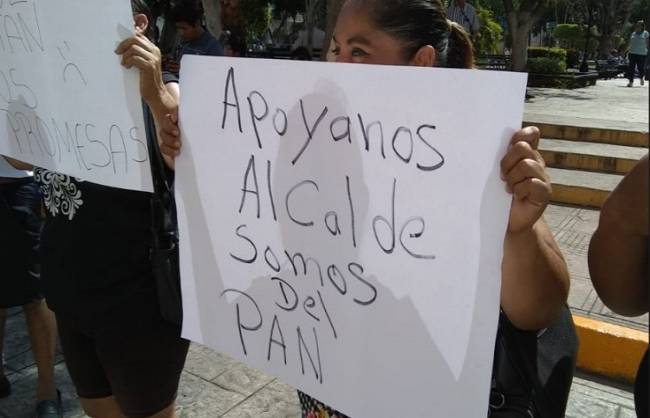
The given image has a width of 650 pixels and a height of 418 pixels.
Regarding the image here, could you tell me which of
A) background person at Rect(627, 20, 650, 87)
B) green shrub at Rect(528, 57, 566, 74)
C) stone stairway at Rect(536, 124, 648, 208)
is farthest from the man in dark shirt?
A: background person at Rect(627, 20, 650, 87)

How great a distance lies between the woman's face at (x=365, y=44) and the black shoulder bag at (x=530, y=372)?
0.61m

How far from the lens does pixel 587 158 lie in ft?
20.3

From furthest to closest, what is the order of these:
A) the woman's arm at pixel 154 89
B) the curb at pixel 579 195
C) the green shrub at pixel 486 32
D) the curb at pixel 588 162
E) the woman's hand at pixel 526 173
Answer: the green shrub at pixel 486 32 → the curb at pixel 588 162 → the curb at pixel 579 195 → the woman's arm at pixel 154 89 → the woman's hand at pixel 526 173

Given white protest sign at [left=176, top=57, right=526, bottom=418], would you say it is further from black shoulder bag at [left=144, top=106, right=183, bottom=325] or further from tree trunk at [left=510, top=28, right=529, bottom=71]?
tree trunk at [left=510, top=28, right=529, bottom=71]

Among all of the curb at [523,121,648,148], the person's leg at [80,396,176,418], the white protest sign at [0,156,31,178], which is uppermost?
the white protest sign at [0,156,31,178]

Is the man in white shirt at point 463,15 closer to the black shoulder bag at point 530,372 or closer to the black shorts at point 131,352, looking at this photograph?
the black shorts at point 131,352

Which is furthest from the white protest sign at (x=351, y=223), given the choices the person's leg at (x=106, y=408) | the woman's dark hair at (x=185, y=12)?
the woman's dark hair at (x=185, y=12)

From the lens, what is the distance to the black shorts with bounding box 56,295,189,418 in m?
1.64

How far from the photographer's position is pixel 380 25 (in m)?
1.28

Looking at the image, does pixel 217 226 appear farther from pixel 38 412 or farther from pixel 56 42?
pixel 38 412

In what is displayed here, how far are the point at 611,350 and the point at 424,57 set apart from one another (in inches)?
93.9

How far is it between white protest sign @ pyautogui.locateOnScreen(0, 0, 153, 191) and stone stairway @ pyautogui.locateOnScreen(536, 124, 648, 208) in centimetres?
482

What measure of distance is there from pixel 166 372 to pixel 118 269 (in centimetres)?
35

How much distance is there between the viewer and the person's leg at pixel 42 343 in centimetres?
255
